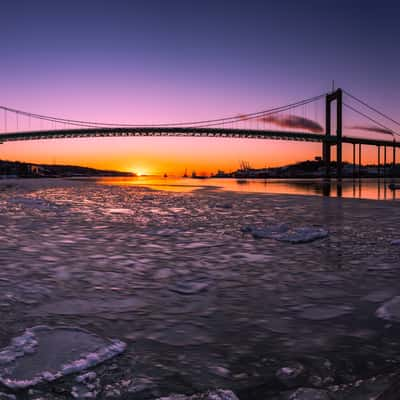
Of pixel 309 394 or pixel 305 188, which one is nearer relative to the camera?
pixel 309 394

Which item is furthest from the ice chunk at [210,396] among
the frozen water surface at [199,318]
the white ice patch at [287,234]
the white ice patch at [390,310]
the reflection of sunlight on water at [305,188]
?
the reflection of sunlight on water at [305,188]

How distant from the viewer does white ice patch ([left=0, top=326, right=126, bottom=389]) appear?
1.73 metres

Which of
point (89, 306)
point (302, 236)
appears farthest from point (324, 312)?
point (302, 236)

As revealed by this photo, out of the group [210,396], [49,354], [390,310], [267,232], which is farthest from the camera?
[267,232]

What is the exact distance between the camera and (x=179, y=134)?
64.8 metres

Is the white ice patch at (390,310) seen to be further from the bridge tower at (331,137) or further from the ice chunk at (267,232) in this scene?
the bridge tower at (331,137)

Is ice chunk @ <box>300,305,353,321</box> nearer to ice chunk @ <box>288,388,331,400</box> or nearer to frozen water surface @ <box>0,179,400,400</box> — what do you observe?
frozen water surface @ <box>0,179,400,400</box>

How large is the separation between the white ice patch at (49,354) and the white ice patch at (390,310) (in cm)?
184

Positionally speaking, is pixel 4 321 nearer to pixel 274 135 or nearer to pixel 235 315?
pixel 235 315

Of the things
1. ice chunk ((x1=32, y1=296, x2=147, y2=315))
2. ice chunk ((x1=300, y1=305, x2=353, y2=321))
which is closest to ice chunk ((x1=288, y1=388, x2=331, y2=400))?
ice chunk ((x1=300, y1=305, x2=353, y2=321))

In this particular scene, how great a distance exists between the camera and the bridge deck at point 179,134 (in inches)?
2394

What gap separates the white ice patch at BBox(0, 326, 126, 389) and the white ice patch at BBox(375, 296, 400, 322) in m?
1.84

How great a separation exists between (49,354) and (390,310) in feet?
7.73

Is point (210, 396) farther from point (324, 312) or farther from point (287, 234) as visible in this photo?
point (287, 234)
